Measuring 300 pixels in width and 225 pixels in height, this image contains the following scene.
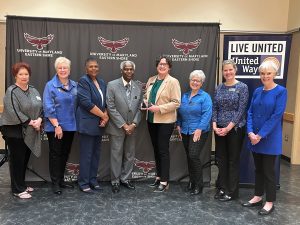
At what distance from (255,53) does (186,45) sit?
83 centimetres

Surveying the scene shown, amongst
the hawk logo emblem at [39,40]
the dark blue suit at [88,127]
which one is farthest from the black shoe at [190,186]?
the hawk logo emblem at [39,40]

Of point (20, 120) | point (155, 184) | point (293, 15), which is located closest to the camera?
point (20, 120)

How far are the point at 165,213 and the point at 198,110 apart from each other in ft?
3.87

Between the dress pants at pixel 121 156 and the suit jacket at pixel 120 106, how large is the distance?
11cm

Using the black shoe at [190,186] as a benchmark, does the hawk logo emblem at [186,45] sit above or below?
above

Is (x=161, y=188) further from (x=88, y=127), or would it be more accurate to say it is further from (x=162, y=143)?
(x=88, y=127)

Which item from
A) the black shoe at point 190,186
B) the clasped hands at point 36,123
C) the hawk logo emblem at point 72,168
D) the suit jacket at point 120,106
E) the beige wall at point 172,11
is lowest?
the black shoe at point 190,186

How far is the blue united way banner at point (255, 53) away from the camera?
3.52 meters

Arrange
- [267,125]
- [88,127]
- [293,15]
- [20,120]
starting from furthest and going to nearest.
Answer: [293,15], [88,127], [20,120], [267,125]

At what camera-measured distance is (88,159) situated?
11.6 feet

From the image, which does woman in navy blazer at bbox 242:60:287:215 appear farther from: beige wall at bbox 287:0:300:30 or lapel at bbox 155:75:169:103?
beige wall at bbox 287:0:300:30

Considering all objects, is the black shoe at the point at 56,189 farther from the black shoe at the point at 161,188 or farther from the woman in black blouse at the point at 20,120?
the black shoe at the point at 161,188

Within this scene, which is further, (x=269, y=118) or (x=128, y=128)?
(x=128, y=128)

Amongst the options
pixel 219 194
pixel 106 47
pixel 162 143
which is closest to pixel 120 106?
pixel 162 143
